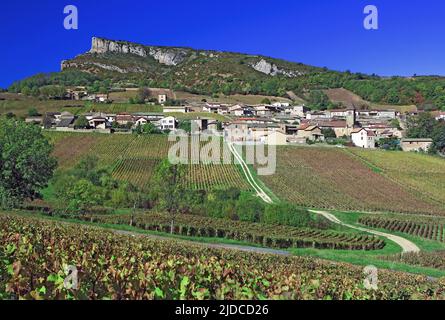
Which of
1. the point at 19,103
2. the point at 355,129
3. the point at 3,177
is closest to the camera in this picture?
the point at 3,177

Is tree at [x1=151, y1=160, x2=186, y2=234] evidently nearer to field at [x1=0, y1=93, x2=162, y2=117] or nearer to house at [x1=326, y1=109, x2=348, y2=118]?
field at [x1=0, y1=93, x2=162, y2=117]

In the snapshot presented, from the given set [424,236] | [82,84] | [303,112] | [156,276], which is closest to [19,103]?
[82,84]

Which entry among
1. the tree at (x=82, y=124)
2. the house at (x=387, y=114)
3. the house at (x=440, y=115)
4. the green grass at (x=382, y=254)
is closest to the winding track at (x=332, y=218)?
the green grass at (x=382, y=254)

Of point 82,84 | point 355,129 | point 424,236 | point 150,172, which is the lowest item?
point 424,236

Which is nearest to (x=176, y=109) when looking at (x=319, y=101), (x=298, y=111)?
(x=298, y=111)

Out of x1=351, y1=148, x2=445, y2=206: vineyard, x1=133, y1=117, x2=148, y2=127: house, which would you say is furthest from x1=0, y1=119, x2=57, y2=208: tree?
x1=133, y1=117, x2=148, y2=127: house

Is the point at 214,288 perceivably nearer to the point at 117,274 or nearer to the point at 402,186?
the point at 117,274

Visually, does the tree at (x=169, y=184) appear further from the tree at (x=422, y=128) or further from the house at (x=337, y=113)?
the house at (x=337, y=113)
